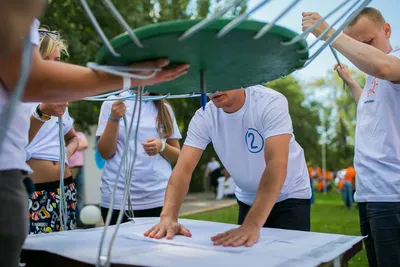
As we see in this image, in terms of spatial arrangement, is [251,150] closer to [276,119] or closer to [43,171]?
[276,119]

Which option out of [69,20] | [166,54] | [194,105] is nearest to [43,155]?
[166,54]

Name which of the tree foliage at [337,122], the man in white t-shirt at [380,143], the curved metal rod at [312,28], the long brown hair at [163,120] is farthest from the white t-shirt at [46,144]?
the tree foliage at [337,122]

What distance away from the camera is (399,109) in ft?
7.08

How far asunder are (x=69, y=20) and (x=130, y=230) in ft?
24.0

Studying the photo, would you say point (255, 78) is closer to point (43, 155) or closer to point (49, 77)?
point (49, 77)

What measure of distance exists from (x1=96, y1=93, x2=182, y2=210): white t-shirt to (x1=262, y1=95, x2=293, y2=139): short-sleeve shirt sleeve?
0.98m

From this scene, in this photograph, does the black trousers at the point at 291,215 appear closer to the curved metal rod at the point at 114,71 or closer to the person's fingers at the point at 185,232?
the person's fingers at the point at 185,232

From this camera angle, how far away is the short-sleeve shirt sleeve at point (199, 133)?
228cm

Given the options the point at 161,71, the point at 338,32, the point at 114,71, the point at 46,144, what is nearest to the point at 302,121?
the point at 46,144

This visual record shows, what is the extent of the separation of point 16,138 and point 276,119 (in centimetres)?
123

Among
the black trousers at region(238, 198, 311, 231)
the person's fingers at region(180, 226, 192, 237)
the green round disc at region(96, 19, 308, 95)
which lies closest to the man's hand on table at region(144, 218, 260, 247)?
the person's fingers at region(180, 226, 192, 237)

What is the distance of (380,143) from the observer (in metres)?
2.19

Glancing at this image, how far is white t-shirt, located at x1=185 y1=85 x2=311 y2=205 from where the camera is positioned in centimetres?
220

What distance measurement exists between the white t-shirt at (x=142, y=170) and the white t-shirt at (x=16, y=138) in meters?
1.70
